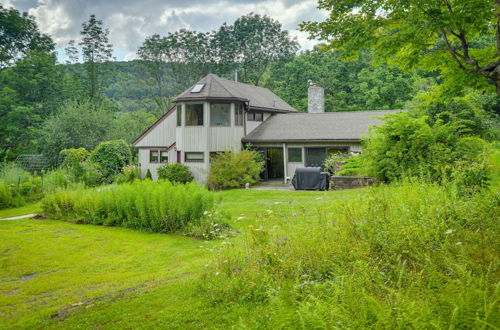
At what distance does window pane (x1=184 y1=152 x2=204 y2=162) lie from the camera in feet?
64.3

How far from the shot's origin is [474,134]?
43.3ft

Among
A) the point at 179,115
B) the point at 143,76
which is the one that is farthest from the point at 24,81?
the point at 179,115

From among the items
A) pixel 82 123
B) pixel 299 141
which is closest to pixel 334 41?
pixel 299 141

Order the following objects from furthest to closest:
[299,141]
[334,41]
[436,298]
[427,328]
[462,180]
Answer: [299,141], [334,41], [462,180], [436,298], [427,328]

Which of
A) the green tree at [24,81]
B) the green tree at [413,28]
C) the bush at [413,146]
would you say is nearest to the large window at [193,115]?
the bush at [413,146]

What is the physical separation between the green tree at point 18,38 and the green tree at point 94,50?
156 inches

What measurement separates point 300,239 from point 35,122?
113ft

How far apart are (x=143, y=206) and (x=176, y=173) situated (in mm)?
9966

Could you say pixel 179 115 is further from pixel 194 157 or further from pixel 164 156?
pixel 164 156

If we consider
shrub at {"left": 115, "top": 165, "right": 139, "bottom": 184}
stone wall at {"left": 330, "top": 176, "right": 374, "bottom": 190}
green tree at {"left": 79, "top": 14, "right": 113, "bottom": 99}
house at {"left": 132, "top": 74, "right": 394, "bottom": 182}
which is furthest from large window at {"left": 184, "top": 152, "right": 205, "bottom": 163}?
green tree at {"left": 79, "top": 14, "right": 113, "bottom": 99}

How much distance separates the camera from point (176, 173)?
1897 centimetres

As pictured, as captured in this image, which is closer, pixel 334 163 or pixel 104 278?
pixel 104 278

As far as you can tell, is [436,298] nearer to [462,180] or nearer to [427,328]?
[427,328]

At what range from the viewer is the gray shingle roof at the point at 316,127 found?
19359mm
